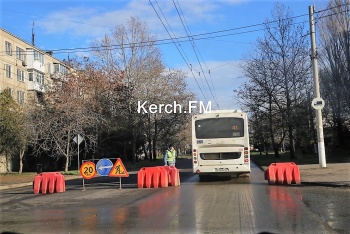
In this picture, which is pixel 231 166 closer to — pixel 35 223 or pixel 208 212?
pixel 208 212

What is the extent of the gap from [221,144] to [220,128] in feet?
2.39

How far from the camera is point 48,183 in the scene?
16.4 meters

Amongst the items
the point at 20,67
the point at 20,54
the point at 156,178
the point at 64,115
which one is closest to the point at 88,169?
the point at 156,178

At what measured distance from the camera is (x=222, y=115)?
17.7 meters

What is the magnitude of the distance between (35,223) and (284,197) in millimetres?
7051

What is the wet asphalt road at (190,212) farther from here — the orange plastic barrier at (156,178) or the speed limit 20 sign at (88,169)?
the speed limit 20 sign at (88,169)

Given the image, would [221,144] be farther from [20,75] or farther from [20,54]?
[20,54]

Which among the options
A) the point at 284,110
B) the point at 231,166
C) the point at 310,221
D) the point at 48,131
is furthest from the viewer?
the point at 284,110

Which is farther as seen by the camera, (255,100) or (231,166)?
(255,100)

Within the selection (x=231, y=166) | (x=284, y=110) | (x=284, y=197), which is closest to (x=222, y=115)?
(x=231, y=166)

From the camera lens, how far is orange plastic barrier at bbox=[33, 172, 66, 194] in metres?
16.2

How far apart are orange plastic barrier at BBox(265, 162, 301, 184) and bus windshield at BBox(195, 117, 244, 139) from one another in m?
2.21

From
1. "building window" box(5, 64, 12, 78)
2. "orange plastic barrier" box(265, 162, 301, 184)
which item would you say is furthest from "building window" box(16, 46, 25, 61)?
"orange plastic barrier" box(265, 162, 301, 184)

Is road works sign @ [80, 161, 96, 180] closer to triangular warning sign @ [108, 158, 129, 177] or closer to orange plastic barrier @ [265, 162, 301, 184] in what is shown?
triangular warning sign @ [108, 158, 129, 177]
